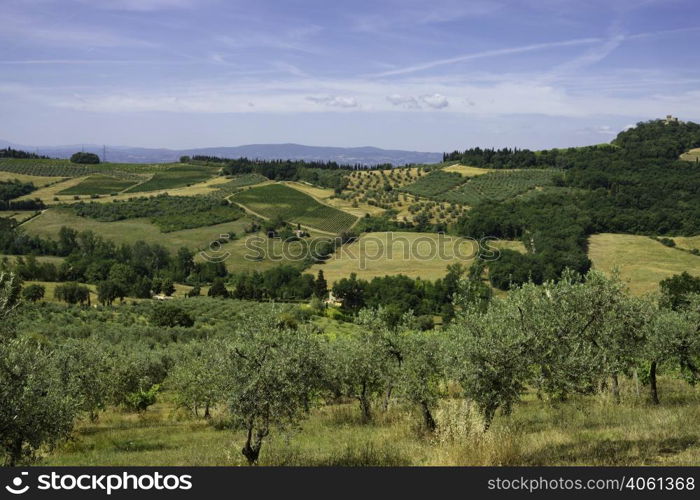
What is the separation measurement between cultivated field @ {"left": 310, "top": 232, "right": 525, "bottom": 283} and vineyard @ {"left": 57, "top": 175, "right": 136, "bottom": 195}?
92934 millimetres

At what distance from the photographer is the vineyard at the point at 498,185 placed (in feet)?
528

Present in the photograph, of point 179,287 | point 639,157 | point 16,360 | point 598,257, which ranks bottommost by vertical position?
point 179,287

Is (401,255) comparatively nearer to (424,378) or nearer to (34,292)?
(34,292)

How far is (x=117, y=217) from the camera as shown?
479 feet

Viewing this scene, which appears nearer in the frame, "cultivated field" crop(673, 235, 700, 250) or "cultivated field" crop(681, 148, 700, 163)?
"cultivated field" crop(673, 235, 700, 250)

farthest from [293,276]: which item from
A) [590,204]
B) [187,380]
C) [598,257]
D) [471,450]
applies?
[471,450]

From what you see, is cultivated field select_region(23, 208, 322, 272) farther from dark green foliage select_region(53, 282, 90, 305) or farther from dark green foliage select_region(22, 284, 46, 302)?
dark green foliage select_region(22, 284, 46, 302)

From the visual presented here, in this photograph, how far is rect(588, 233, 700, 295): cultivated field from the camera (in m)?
102

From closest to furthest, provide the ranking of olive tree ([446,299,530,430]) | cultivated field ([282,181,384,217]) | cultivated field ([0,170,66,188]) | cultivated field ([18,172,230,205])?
olive tree ([446,299,530,430])
cultivated field ([282,181,384,217])
cultivated field ([18,172,230,205])
cultivated field ([0,170,66,188])

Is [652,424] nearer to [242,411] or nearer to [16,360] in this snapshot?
[242,411]

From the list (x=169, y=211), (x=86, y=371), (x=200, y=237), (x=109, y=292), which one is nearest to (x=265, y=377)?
(x=86, y=371)

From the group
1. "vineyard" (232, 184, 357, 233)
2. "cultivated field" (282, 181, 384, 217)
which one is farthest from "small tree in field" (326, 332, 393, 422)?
"cultivated field" (282, 181, 384, 217)

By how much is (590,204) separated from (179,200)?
112156 mm

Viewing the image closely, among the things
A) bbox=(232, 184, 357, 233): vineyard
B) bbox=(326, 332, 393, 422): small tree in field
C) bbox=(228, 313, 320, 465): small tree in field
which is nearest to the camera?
bbox=(228, 313, 320, 465): small tree in field
